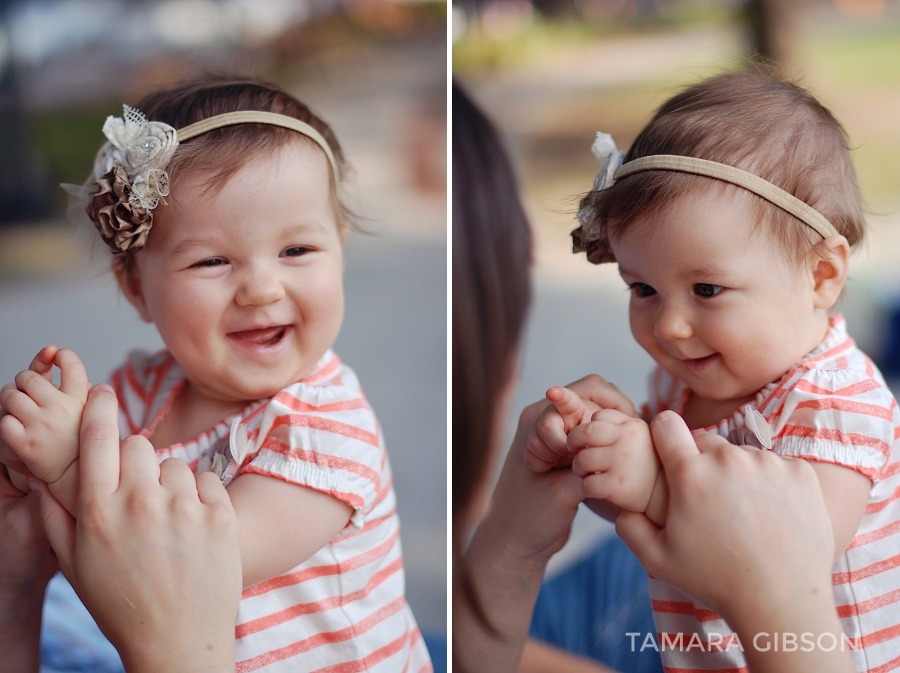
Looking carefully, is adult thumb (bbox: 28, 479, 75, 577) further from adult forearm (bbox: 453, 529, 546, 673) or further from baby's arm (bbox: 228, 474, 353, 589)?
adult forearm (bbox: 453, 529, 546, 673)

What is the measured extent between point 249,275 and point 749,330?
0.44 m

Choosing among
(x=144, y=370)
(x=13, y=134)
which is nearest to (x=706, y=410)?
(x=144, y=370)

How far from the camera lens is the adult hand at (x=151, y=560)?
59cm

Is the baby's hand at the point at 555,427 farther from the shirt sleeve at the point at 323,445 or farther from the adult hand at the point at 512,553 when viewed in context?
the shirt sleeve at the point at 323,445

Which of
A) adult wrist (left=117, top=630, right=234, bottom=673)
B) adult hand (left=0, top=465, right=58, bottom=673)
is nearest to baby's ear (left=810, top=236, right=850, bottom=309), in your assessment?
adult wrist (left=117, top=630, right=234, bottom=673)

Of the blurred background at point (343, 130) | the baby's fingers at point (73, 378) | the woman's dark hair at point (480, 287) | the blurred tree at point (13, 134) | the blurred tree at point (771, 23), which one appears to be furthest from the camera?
the blurred tree at point (13, 134)

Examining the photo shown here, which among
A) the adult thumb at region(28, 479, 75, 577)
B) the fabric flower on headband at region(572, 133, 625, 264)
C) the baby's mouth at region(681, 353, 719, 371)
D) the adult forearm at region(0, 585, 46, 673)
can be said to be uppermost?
the fabric flower on headband at region(572, 133, 625, 264)

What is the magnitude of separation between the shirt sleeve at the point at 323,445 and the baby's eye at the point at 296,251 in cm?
12

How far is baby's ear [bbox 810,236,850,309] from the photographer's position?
2.23 ft

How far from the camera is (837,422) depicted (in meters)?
0.63

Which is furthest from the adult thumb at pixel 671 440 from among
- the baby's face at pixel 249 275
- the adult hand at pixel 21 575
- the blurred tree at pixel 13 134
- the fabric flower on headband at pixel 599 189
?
the blurred tree at pixel 13 134

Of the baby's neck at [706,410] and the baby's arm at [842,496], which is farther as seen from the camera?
the baby's neck at [706,410]

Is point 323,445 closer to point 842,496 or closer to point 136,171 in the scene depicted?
point 136,171

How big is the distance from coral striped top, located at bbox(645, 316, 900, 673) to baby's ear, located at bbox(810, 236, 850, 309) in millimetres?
44
